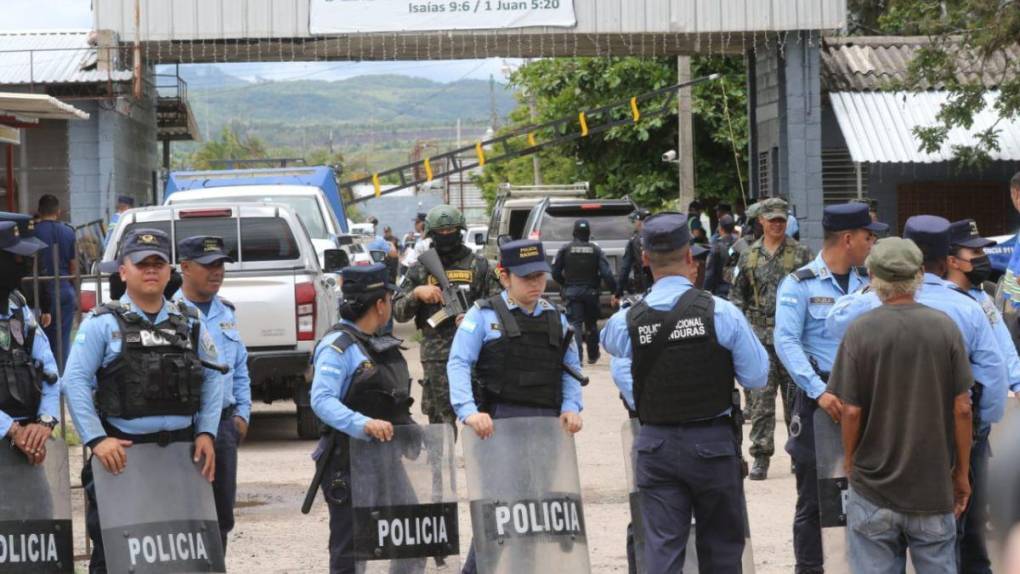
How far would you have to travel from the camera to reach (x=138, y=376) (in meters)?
6.16

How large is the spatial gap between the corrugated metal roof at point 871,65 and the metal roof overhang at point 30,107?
46.7ft

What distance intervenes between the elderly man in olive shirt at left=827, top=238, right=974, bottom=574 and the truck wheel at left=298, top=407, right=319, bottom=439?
7.63 metres

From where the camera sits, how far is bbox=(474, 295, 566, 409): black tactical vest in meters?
6.97

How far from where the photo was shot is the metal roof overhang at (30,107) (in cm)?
1041

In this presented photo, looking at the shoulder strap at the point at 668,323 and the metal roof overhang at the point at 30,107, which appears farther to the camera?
the metal roof overhang at the point at 30,107

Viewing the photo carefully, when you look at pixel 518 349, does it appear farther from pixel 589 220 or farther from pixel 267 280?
pixel 589 220

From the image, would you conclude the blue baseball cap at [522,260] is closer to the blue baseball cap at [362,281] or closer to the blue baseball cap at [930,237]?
the blue baseball cap at [362,281]

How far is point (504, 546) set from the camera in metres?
6.68

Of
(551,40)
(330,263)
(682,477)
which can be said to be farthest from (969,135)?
(682,477)

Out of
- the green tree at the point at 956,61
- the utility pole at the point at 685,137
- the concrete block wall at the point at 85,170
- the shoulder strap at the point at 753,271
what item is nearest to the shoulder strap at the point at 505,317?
the shoulder strap at the point at 753,271

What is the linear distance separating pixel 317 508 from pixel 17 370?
398 cm

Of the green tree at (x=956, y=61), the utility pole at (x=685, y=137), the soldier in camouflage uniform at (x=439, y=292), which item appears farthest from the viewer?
the utility pole at (x=685, y=137)

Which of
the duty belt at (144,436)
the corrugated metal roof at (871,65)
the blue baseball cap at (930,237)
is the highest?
the corrugated metal roof at (871,65)

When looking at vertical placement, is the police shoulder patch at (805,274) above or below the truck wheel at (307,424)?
above
